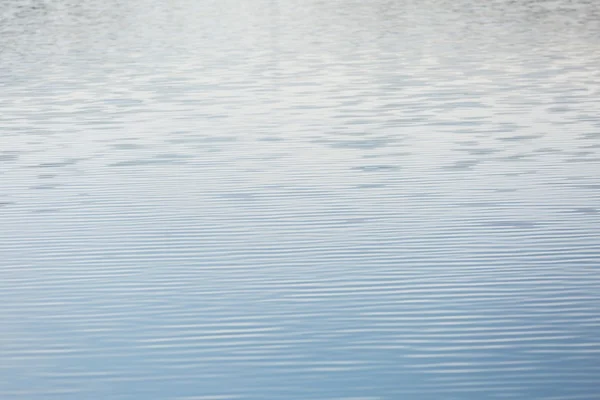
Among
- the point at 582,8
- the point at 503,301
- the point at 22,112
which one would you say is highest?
the point at 503,301

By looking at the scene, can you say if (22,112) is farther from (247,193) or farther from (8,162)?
(247,193)

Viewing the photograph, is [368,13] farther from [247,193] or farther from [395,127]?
Result: [247,193]

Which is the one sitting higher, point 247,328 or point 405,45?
point 247,328

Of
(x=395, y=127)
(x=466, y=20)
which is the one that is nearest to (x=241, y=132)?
(x=395, y=127)

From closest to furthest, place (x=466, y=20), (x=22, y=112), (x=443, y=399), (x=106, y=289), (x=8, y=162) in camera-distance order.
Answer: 1. (x=443, y=399)
2. (x=106, y=289)
3. (x=8, y=162)
4. (x=22, y=112)
5. (x=466, y=20)

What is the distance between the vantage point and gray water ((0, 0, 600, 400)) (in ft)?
22.5

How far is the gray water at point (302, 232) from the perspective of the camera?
270 inches

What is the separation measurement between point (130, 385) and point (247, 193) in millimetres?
4188

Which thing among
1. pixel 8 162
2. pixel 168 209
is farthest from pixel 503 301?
pixel 8 162

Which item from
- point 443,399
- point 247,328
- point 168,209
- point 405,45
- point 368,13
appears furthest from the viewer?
point 368,13

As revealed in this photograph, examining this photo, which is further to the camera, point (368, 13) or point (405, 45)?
point (368, 13)

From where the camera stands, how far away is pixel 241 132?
13.7 meters

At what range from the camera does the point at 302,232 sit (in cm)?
946

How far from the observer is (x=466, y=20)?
2739cm
